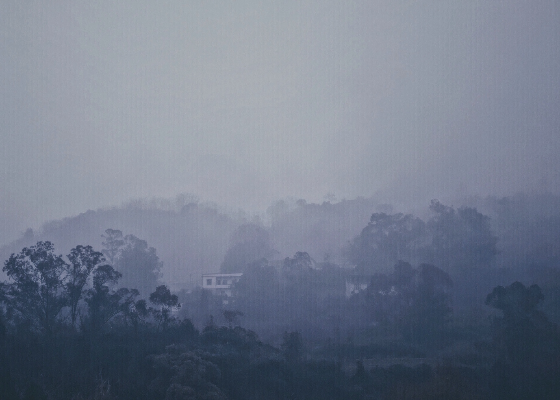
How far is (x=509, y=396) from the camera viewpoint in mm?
18312

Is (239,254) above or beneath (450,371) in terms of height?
above

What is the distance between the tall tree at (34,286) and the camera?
2223 centimetres

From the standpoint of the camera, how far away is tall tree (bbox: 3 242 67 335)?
22.2 metres

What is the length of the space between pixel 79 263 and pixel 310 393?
12.2 m

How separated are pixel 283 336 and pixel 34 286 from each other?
11.6 m

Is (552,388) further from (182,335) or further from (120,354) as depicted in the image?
(120,354)

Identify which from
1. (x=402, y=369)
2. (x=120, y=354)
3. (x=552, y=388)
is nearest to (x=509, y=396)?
(x=552, y=388)

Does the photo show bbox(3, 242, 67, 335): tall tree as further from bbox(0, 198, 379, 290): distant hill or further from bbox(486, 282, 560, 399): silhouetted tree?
bbox(0, 198, 379, 290): distant hill

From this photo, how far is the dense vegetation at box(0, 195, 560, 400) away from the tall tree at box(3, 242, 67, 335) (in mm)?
65

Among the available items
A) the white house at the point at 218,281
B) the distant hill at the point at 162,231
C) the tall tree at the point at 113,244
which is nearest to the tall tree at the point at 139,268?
the tall tree at the point at 113,244

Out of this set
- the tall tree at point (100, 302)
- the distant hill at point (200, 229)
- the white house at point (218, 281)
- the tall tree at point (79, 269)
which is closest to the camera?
the tall tree at point (100, 302)

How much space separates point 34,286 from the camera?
22484mm

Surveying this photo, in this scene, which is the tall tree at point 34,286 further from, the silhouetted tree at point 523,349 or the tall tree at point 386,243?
the tall tree at point 386,243

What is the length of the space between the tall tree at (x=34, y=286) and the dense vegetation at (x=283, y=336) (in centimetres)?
Answer: 6
